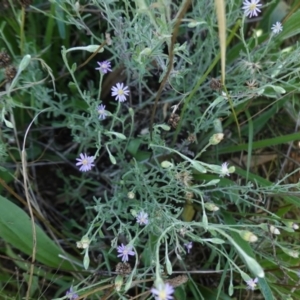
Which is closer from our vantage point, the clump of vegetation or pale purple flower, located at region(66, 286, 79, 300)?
pale purple flower, located at region(66, 286, 79, 300)

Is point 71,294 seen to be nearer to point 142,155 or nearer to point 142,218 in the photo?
point 142,218

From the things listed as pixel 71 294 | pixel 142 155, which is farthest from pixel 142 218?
pixel 142 155

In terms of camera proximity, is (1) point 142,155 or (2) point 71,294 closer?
(2) point 71,294

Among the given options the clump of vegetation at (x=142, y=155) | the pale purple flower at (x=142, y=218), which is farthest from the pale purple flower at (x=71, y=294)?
the pale purple flower at (x=142, y=218)

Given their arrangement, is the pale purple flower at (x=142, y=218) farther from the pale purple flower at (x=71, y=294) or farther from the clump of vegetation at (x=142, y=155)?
the pale purple flower at (x=71, y=294)

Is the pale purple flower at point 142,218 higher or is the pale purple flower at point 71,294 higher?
the pale purple flower at point 142,218

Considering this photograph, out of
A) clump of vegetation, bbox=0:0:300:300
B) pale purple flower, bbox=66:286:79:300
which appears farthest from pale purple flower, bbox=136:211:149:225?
pale purple flower, bbox=66:286:79:300

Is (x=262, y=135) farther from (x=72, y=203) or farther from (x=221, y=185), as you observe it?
(x=72, y=203)

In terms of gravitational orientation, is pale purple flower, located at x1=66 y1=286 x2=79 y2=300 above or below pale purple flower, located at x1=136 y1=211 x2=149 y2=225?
below

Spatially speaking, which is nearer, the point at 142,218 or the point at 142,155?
the point at 142,218

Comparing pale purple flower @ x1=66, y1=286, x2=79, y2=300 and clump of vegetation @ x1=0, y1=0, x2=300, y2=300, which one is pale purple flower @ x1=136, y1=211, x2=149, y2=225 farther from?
pale purple flower @ x1=66, y1=286, x2=79, y2=300

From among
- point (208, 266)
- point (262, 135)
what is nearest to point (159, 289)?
point (208, 266)
